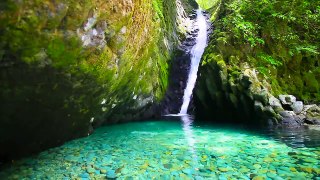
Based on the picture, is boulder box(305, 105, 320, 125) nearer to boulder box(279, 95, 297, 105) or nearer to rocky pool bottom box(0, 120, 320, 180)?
boulder box(279, 95, 297, 105)

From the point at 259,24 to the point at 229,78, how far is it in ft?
11.6

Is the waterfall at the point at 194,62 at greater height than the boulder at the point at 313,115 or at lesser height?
greater

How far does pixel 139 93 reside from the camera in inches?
471

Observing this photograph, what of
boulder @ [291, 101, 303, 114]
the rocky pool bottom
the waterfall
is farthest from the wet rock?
the waterfall

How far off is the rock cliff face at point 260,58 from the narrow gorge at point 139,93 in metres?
0.05

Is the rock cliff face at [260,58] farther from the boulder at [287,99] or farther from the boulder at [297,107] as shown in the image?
the boulder at [297,107]

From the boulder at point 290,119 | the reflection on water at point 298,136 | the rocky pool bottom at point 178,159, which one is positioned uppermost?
the boulder at point 290,119

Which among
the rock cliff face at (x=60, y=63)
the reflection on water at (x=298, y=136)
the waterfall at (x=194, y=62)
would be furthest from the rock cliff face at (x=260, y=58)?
the rock cliff face at (x=60, y=63)

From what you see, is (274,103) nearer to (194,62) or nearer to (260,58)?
(260,58)

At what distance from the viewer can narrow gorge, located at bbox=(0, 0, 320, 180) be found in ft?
16.1

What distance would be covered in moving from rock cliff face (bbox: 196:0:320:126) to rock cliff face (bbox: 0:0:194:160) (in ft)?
16.4

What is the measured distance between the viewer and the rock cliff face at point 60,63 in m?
4.39

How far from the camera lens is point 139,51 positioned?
30.8 ft

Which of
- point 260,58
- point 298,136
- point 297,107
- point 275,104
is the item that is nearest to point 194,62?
point 260,58
